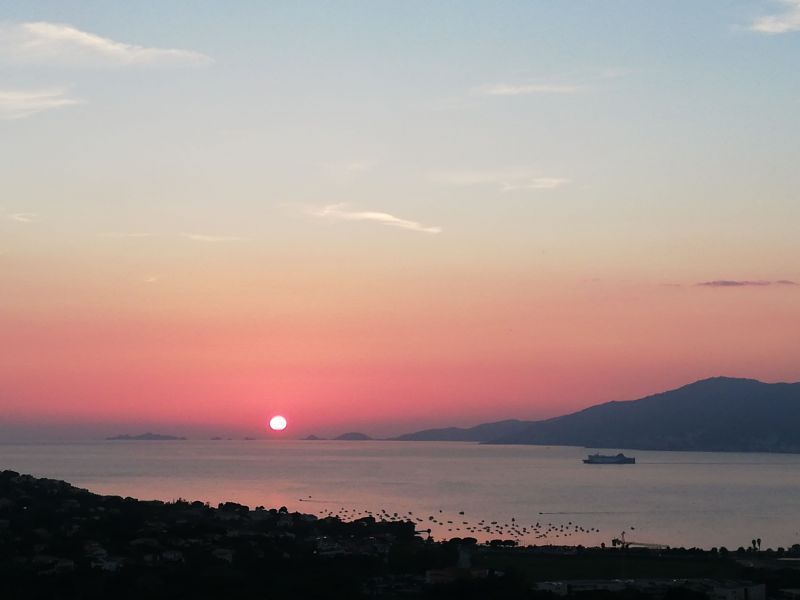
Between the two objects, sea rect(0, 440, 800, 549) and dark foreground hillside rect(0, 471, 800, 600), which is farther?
sea rect(0, 440, 800, 549)

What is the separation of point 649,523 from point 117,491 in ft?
139

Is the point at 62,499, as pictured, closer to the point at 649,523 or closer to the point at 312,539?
the point at 312,539

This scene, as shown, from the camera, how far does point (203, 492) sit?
83875mm

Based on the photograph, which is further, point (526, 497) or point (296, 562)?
point (526, 497)

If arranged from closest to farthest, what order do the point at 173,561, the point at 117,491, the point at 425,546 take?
the point at 173,561 → the point at 425,546 → the point at 117,491

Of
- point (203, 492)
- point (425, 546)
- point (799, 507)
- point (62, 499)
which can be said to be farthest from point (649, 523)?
point (203, 492)

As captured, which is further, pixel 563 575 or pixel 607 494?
pixel 607 494

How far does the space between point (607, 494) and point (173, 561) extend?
60.1 m

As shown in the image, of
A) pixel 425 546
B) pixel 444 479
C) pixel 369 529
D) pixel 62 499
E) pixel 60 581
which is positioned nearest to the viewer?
pixel 60 581

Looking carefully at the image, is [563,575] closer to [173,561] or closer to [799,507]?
[173,561]

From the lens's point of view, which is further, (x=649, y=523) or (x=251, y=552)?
Answer: (x=649, y=523)

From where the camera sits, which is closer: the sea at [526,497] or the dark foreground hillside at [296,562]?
the dark foreground hillside at [296,562]

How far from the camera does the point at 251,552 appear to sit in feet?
116

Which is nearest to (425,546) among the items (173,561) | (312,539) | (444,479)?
(312,539)
